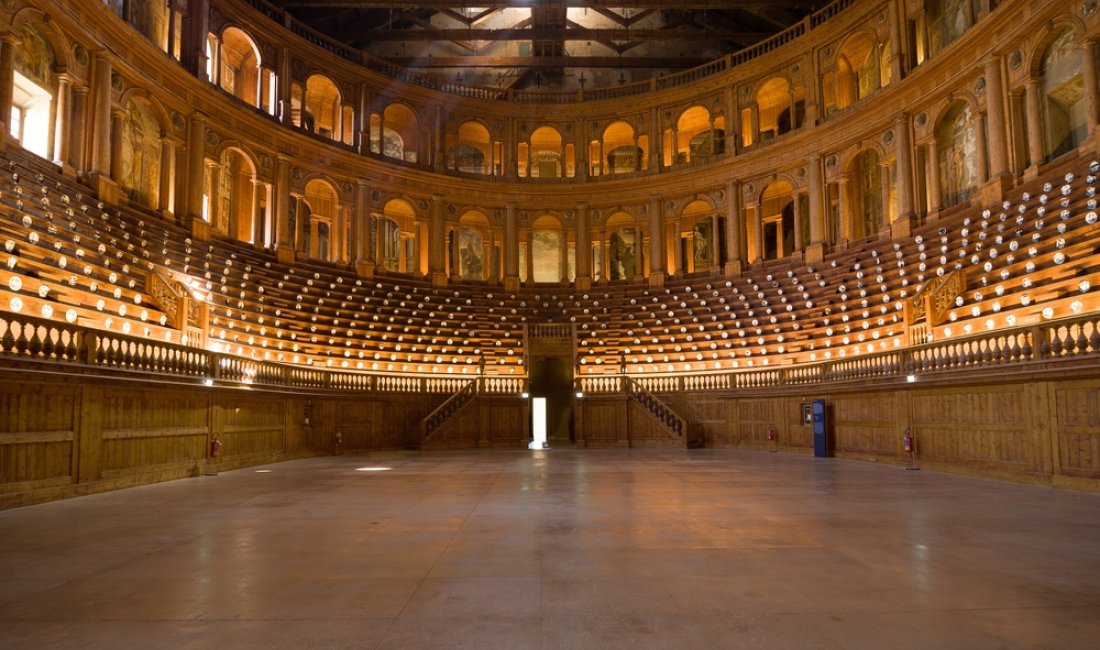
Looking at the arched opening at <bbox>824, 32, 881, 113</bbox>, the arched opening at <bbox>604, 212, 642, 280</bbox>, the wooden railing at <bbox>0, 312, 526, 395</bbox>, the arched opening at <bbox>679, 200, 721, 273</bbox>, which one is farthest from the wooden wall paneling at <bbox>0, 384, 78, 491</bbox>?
the arched opening at <bbox>604, 212, 642, 280</bbox>

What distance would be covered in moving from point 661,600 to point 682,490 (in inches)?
Answer: 250

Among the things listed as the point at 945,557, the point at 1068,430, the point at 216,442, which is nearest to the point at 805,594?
the point at 945,557

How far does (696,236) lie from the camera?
3756 cm

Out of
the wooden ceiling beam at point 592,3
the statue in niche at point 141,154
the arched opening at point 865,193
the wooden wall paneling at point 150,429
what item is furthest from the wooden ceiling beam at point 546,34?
the wooden wall paneling at point 150,429

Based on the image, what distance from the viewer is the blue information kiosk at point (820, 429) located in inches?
729

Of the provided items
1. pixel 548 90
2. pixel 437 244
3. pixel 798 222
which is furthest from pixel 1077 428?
pixel 548 90

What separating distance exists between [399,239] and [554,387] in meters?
12.2

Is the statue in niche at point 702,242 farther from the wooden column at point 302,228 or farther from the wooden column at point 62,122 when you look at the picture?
the wooden column at point 62,122

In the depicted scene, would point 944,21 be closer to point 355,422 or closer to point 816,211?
point 816,211

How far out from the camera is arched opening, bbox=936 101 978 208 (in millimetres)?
23422

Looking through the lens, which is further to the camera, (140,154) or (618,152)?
(618,152)

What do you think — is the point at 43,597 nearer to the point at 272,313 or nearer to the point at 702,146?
the point at 272,313

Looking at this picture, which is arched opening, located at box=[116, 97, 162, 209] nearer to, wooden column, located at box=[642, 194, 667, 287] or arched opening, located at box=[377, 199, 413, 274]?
arched opening, located at box=[377, 199, 413, 274]

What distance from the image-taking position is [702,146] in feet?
121
